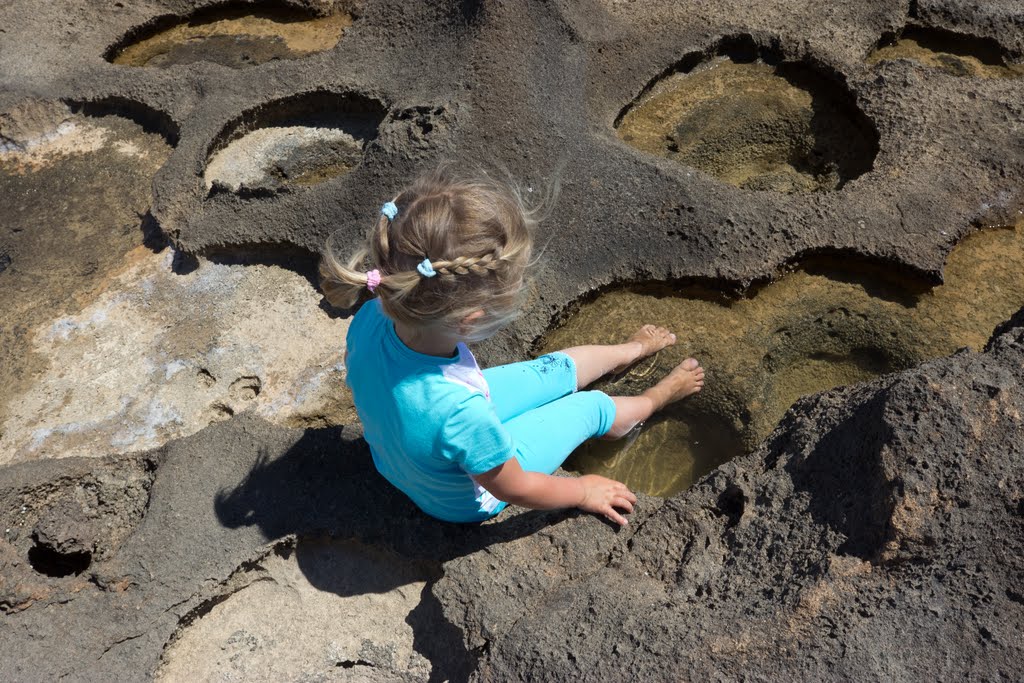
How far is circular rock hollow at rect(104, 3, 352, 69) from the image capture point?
4543mm

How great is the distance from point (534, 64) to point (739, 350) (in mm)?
1428

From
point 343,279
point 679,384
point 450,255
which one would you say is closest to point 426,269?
point 450,255

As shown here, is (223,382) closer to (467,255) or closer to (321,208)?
(321,208)

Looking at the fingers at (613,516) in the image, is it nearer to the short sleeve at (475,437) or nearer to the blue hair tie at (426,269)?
the short sleeve at (475,437)

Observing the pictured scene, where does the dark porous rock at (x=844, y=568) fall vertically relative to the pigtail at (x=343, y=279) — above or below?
below

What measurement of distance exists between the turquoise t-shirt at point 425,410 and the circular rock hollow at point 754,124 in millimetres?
1979

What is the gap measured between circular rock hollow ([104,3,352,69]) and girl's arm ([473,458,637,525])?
321 centimetres

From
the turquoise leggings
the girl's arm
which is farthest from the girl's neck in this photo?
the turquoise leggings

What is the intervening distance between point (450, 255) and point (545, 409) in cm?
84

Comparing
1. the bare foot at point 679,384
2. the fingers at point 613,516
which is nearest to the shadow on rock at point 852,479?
the fingers at point 613,516

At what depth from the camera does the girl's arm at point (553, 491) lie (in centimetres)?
188

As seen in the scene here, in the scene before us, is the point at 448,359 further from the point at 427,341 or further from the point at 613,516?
the point at 613,516

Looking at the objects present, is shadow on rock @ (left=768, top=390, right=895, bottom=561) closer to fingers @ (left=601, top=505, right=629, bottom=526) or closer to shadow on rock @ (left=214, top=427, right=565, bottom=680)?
fingers @ (left=601, top=505, right=629, bottom=526)

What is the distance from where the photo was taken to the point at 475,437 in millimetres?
1786
